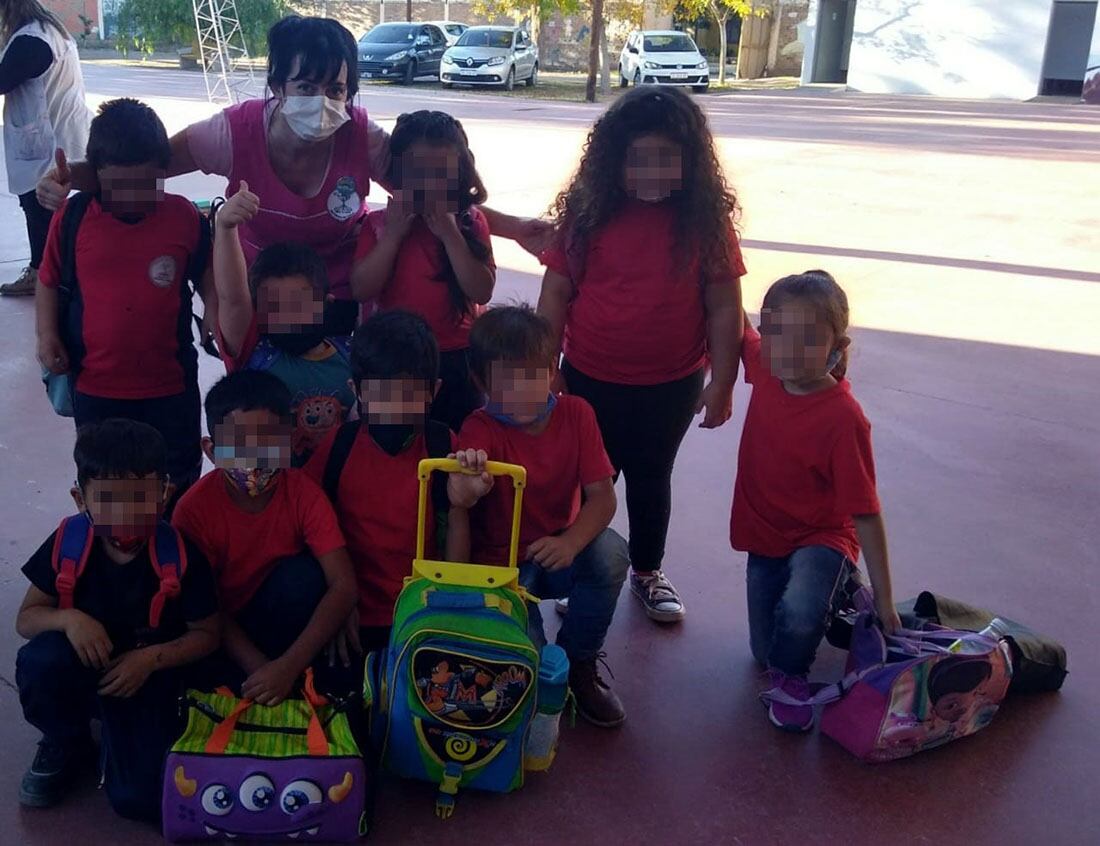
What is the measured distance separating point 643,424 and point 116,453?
1404 mm

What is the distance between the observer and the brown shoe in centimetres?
270

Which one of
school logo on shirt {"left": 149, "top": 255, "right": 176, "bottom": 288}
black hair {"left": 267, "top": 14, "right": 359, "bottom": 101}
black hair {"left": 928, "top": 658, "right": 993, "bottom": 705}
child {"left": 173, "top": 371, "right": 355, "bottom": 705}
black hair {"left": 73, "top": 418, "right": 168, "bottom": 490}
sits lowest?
black hair {"left": 928, "top": 658, "right": 993, "bottom": 705}

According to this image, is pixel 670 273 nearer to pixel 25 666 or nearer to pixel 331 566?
pixel 331 566

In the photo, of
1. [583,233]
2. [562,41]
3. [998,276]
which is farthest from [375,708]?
[562,41]

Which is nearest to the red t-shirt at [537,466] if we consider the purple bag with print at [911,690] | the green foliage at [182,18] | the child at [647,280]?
the child at [647,280]

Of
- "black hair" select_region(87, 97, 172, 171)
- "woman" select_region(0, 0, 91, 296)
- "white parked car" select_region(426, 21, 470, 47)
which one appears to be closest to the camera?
"black hair" select_region(87, 97, 172, 171)

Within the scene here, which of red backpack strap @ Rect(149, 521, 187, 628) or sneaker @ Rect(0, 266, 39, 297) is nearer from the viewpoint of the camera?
red backpack strap @ Rect(149, 521, 187, 628)

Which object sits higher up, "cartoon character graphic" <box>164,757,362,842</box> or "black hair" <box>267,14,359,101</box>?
"black hair" <box>267,14,359,101</box>

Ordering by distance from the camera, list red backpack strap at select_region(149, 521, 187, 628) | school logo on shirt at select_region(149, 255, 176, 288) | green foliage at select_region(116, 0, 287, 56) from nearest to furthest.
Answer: red backpack strap at select_region(149, 521, 187, 628)
school logo on shirt at select_region(149, 255, 176, 288)
green foliage at select_region(116, 0, 287, 56)

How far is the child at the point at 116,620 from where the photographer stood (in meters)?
2.20

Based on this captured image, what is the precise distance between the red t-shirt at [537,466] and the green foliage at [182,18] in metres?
24.6

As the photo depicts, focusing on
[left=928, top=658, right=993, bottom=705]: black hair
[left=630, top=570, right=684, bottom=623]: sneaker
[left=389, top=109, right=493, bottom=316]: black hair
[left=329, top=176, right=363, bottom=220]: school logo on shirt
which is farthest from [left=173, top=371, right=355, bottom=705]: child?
[left=928, top=658, right=993, bottom=705]: black hair

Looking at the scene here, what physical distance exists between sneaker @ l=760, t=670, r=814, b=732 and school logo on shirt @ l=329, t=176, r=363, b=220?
171cm

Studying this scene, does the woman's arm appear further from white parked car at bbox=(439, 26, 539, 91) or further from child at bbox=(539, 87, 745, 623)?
white parked car at bbox=(439, 26, 539, 91)
